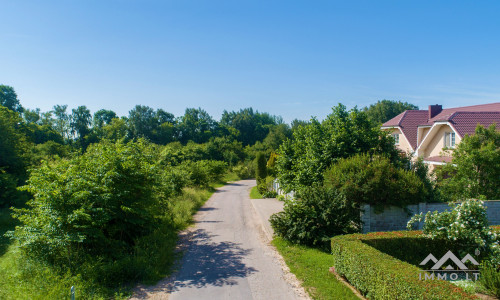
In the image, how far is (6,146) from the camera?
72.1 ft

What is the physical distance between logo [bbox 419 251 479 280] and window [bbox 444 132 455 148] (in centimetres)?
1484

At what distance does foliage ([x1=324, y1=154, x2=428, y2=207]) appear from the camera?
36.9 ft

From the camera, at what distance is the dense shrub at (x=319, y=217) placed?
34.6ft

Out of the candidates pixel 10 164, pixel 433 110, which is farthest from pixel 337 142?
pixel 10 164

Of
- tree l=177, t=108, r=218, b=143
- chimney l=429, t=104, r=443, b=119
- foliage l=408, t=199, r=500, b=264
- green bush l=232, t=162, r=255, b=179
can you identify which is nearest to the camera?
foliage l=408, t=199, r=500, b=264

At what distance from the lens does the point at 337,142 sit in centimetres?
1460

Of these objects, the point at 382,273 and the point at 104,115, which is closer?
the point at 382,273

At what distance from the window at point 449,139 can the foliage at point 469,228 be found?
1474 centimetres

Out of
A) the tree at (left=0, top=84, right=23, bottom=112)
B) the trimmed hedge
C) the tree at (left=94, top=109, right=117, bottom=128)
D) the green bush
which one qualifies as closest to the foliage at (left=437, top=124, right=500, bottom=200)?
the trimmed hedge

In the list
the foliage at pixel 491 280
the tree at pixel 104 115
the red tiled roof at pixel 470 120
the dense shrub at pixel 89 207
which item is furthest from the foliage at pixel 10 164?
the tree at pixel 104 115

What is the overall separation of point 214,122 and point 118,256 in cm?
7179

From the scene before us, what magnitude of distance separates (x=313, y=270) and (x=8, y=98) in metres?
66.1

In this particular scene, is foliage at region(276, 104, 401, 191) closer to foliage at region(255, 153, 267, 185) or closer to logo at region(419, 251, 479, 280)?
logo at region(419, 251, 479, 280)

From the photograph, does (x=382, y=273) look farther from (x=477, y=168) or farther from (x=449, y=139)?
(x=449, y=139)
